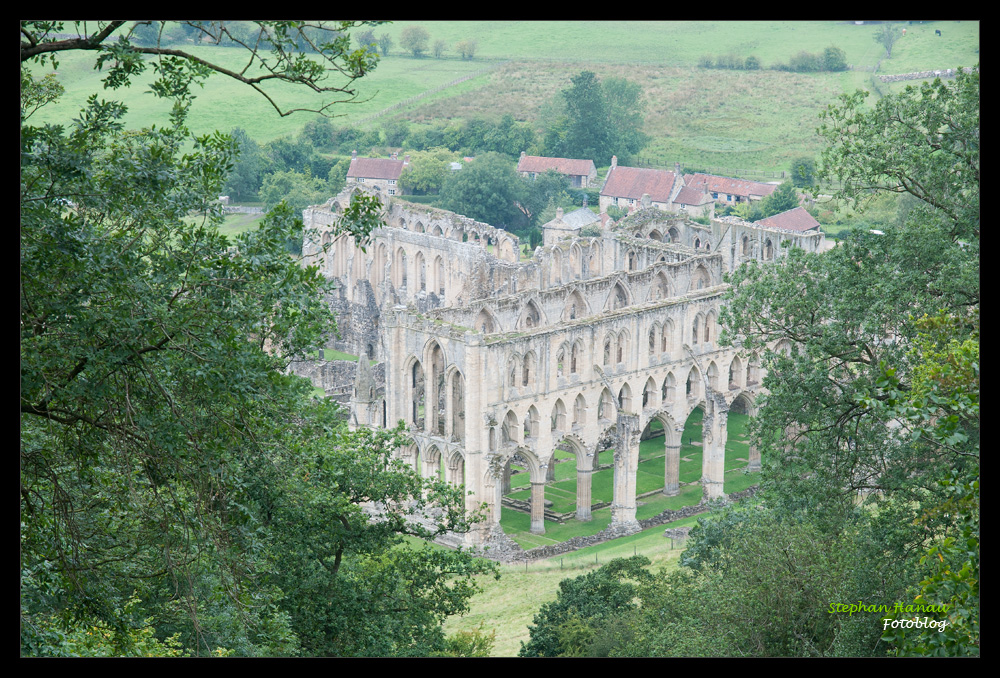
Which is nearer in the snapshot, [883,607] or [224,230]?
[883,607]

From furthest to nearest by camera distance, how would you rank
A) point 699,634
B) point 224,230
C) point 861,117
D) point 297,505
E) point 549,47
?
point 549,47
point 224,230
point 861,117
point 699,634
point 297,505

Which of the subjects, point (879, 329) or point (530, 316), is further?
point (530, 316)

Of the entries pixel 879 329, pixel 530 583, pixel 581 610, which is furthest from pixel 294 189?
pixel 879 329

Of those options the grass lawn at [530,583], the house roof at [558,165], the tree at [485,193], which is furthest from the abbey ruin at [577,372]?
the house roof at [558,165]

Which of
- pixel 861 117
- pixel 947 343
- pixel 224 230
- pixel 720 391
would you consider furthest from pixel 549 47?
pixel 947 343

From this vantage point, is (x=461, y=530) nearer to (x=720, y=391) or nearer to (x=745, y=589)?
A: (x=745, y=589)

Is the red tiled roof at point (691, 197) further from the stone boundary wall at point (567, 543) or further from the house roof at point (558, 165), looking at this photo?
the stone boundary wall at point (567, 543)

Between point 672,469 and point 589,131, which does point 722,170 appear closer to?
point 589,131
